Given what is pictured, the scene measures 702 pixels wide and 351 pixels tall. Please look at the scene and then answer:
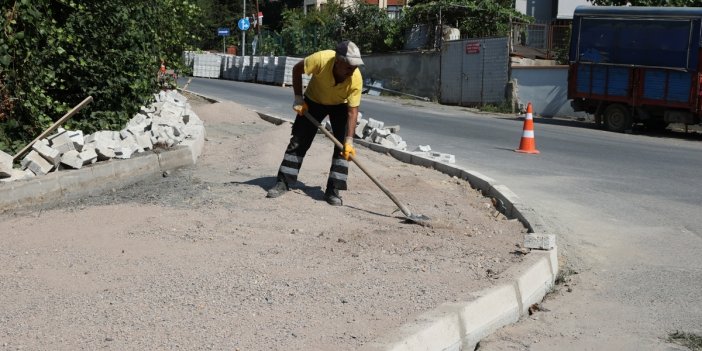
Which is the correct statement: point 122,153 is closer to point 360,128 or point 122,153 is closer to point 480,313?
point 360,128

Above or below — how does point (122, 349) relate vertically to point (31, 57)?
below

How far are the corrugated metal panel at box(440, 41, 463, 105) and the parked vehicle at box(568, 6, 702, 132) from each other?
8.16 metres

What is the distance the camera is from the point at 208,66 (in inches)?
1807

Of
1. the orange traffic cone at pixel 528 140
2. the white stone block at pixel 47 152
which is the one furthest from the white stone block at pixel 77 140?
the orange traffic cone at pixel 528 140

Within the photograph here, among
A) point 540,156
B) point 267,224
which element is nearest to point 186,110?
point 540,156

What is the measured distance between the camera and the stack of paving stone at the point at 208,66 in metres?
45.3

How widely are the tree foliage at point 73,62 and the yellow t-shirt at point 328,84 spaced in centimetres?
291

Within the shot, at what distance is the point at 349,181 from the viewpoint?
8539mm

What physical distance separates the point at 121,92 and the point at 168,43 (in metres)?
3.40

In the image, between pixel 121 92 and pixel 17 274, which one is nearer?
pixel 17 274

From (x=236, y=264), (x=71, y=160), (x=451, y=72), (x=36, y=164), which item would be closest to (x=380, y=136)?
(x=71, y=160)

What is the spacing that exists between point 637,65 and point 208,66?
30691mm

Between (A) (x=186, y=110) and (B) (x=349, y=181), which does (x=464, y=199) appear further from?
(A) (x=186, y=110)

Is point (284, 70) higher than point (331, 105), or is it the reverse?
point (331, 105)
